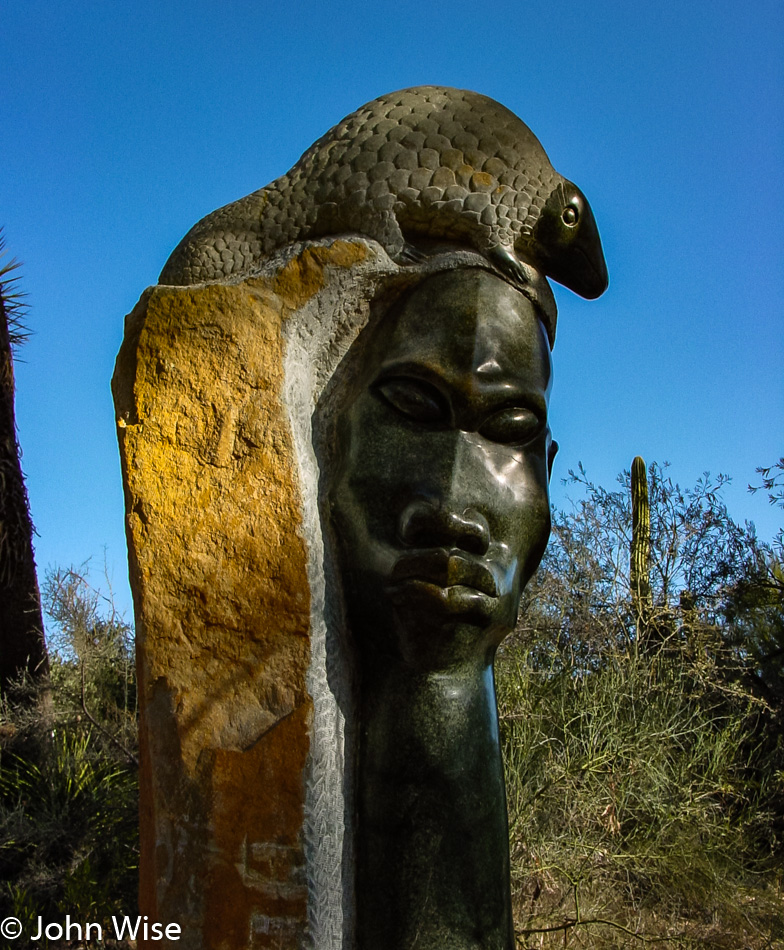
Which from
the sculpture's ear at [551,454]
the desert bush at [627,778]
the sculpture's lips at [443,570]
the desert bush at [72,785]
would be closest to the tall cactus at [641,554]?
the desert bush at [627,778]

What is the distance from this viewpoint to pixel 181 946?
181 cm

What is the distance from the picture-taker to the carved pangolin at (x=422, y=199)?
2201mm

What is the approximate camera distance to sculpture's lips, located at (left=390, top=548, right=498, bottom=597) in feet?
6.44

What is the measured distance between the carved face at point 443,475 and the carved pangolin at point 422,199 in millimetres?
140

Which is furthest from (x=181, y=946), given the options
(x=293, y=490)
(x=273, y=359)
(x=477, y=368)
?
(x=477, y=368)

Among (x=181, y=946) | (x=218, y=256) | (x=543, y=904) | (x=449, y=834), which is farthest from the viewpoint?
(x=543, y=904)

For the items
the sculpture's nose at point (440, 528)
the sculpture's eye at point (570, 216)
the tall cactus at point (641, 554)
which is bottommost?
the sculpture's nose at point (440, 528)

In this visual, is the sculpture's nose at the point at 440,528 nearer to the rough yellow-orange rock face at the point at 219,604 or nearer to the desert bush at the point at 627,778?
the rough yellow-orange rock face at the point at 219,604

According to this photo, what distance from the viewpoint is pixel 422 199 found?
2191 millimetres

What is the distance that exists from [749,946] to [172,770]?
14.0 feet

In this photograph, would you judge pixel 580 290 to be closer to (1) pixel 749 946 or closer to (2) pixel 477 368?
(2) pixel 477 368

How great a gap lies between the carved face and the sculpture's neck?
10 cm

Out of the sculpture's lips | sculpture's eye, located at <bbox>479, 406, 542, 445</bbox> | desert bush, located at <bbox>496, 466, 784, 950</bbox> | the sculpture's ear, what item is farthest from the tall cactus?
the sculpture's lips

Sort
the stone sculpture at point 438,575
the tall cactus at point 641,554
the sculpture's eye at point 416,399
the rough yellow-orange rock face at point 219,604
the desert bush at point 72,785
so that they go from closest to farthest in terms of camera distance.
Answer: the rough yellow-orange rock face at point 219,604, the stone sculpture at point 438,575, the sculpture's eye at point 416,399, the desert bush at point 72,785, the tall cactus at point 641,554
